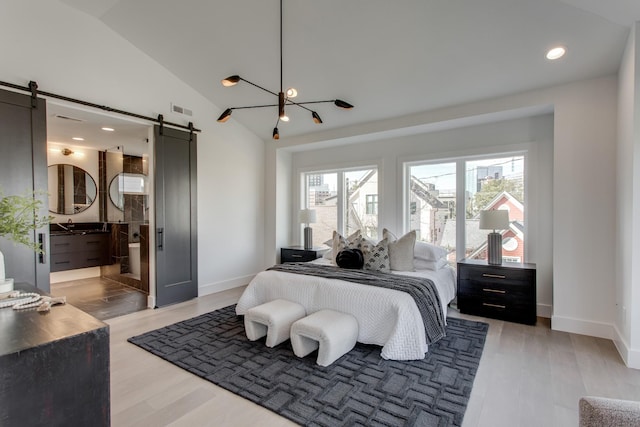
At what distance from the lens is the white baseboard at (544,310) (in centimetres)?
382

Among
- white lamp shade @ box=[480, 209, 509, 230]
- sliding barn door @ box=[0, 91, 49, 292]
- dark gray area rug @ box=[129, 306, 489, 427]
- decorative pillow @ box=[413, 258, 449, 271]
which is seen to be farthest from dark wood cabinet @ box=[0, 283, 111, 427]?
white lamp shade @ box=[480, 209, 509, 230]

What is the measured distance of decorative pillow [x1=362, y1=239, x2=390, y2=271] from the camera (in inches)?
155

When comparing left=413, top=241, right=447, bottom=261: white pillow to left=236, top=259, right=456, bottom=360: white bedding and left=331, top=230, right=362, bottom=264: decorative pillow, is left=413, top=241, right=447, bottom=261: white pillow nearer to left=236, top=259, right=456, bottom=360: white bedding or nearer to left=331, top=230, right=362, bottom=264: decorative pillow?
left=236, top=259, right=456, bottom=360: white bedding

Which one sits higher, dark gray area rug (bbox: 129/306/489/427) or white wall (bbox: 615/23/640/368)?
white wall (bbox: 615/23/640/368)

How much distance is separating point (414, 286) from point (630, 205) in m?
1.91

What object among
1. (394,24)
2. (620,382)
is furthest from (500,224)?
(394,24)

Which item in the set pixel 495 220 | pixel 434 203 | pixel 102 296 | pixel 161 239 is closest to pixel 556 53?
pixel 495 220

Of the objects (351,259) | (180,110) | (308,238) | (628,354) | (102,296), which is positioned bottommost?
(102,296)

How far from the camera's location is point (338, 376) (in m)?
2.48

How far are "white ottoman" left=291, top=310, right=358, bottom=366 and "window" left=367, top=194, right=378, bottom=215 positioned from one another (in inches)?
101

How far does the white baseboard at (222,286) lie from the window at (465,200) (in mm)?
3080

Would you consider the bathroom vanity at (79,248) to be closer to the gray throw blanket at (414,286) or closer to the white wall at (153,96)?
the white wall at (153,96)

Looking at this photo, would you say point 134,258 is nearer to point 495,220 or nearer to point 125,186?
point 125,186

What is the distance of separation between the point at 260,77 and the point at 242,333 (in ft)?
10.4
